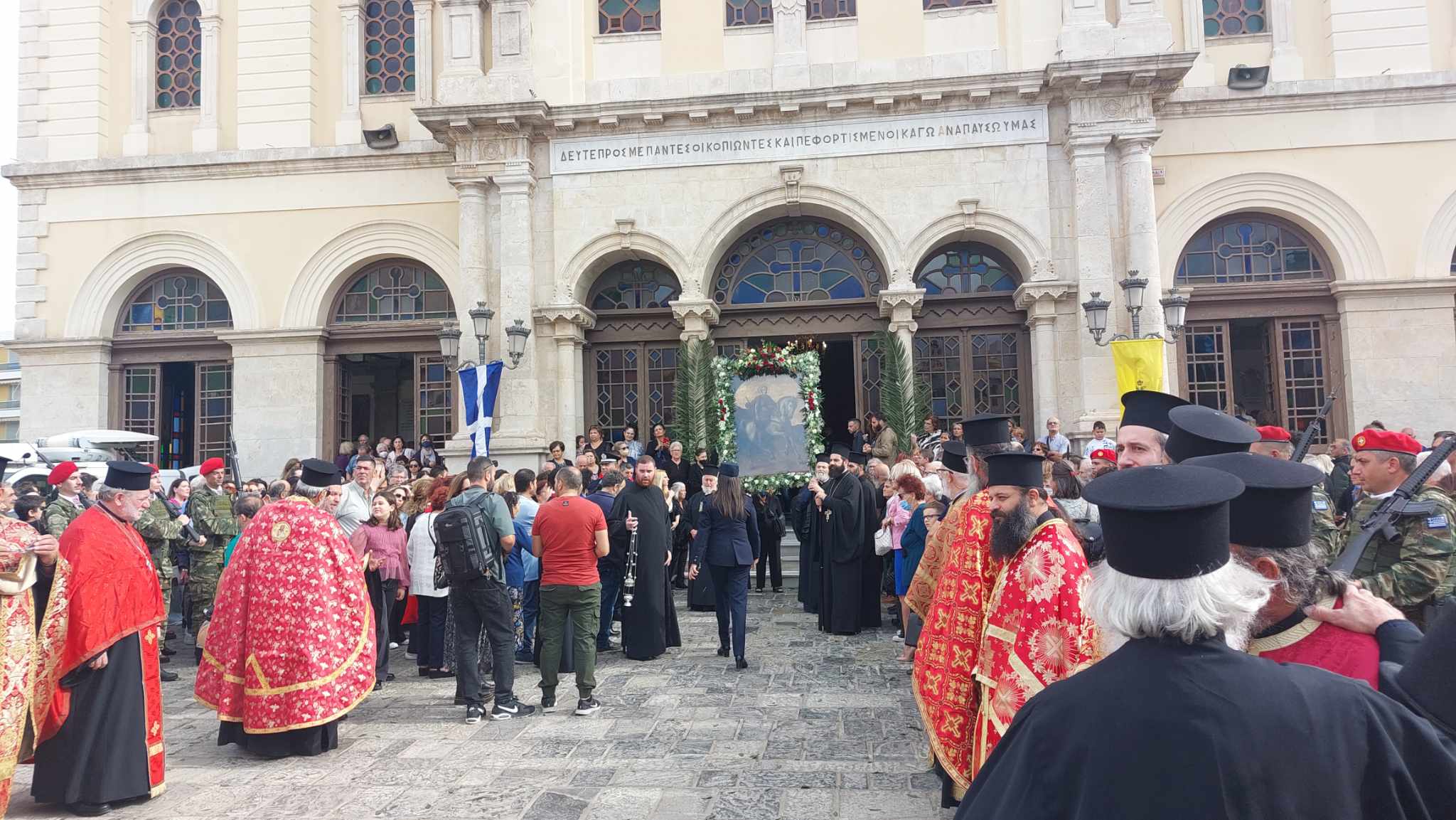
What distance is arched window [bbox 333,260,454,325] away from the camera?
60.0 feet

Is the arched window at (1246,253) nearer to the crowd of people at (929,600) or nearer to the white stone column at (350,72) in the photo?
the crowd of people at (929,600)

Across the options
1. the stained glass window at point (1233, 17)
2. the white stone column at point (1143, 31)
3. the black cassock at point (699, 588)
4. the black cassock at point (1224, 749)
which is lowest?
the black cassock at point (699, 588)

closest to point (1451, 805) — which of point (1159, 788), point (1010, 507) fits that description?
point (1159, 788)

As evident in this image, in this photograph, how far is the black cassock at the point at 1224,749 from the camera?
148cm

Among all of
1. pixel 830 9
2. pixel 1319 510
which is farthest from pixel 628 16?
pixel 1319 510

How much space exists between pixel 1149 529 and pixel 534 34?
1703 cm

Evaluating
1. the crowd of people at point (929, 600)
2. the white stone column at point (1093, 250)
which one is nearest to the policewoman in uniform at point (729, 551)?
the crowd of people at point (929, 600)

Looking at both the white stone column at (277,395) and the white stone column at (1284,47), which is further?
the white stone column at (277,395)

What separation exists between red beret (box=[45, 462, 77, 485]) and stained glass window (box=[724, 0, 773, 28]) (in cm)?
1280

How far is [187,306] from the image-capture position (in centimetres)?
1878

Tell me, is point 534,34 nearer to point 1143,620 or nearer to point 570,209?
point 570,209

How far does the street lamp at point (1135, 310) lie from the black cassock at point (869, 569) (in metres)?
5.76

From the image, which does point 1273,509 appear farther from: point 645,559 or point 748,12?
point 748,12

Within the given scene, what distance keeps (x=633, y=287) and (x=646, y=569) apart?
9.48 metres
